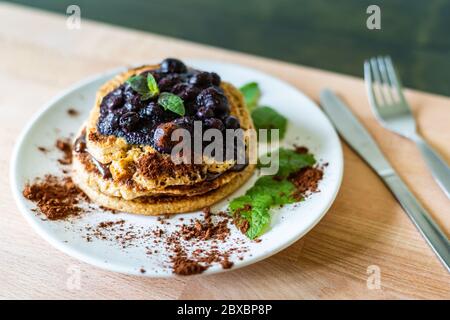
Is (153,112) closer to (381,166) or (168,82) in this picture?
(168,82)

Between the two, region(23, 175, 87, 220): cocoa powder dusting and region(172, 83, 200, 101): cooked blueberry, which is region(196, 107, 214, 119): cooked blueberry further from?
region(23, 175, 87, 220): cocoa powder dusting

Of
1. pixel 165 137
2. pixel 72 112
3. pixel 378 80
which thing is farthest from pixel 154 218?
pixel 378 80

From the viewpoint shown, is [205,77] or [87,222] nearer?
[87,222]

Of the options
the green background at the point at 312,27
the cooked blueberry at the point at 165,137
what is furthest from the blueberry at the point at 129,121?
the green background at the point at 312,27

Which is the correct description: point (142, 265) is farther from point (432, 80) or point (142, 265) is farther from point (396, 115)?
point (432, 80)

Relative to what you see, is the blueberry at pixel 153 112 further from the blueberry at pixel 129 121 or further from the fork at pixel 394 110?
the fork at pixel 394 110

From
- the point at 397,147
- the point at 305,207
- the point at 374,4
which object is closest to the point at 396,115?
the point at 397,147
